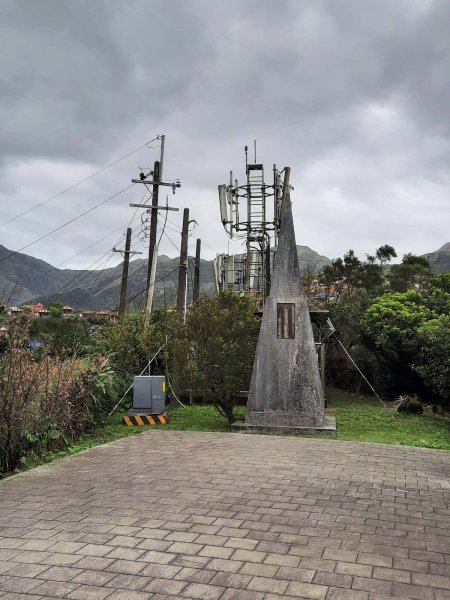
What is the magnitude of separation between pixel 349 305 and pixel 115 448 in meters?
16.2

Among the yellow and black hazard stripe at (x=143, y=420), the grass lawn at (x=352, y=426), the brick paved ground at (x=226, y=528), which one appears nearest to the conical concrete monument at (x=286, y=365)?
the grass lawn at (x=352, y=426)

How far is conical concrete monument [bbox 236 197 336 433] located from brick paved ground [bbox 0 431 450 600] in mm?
2830

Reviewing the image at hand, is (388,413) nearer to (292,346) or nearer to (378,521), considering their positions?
(292,346)

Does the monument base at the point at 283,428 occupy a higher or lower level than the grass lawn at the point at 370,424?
higher

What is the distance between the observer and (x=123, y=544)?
4.24 m

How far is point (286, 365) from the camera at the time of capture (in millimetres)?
10977

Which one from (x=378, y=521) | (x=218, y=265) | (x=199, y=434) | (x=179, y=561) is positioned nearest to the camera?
(x=179, y=561)

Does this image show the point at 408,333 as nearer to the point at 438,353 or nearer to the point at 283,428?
the point at 438,353

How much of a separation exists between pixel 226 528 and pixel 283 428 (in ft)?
20.7

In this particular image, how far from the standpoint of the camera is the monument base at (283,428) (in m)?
10.7

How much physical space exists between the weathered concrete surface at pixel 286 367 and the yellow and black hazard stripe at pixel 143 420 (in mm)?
2685

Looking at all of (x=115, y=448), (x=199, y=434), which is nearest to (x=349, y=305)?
(x=199, y=434)

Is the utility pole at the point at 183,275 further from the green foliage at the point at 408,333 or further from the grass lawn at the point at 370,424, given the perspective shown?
the green foliage at the point at 408,333

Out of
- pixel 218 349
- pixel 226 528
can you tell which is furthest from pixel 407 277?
pixel 226 528
